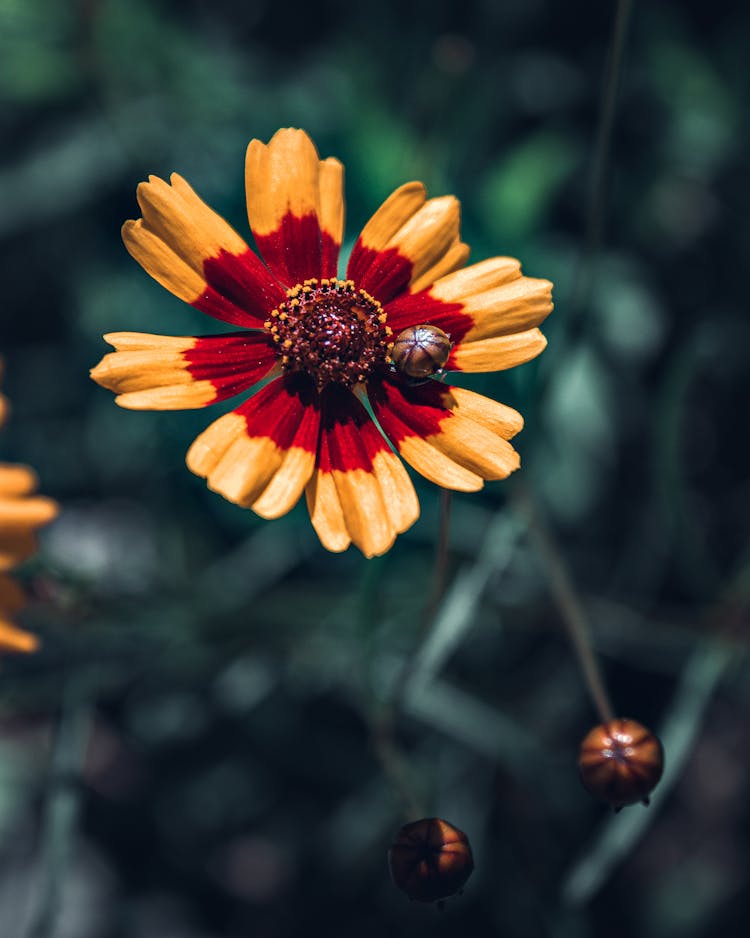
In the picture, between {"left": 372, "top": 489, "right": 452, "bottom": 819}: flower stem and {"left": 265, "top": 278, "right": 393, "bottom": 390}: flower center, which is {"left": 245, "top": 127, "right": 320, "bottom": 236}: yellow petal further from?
{"left": 372, "top": 489, "right": 452, "bottom": 819}: flower stem

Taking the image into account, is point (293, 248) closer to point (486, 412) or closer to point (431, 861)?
point (486, 412)

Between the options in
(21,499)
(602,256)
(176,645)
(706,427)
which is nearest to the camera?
(21,499)

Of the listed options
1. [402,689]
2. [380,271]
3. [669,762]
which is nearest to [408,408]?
[380,271]

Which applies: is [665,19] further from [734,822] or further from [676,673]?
[734,822]

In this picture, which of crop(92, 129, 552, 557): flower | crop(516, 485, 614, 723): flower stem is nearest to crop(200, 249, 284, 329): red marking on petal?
crop(92, 129, 552, 557): flower

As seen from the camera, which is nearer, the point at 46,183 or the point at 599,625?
the point at 599,625

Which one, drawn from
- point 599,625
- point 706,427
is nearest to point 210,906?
point 599,625

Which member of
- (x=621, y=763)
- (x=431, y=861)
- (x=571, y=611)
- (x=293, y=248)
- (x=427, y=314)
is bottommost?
(x=431, y=861)

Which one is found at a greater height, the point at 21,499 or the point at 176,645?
the point at 176,645
